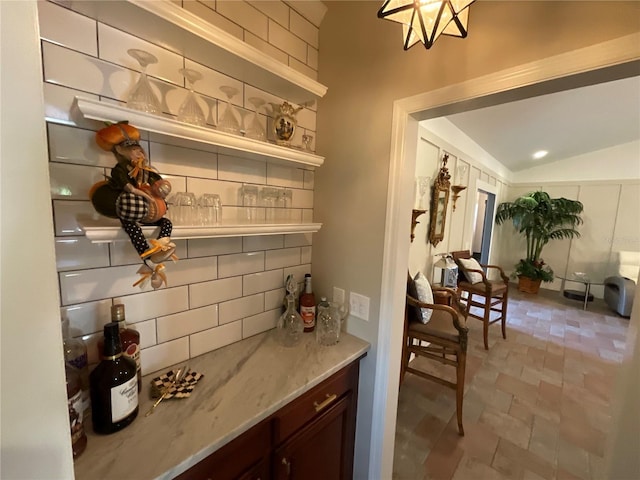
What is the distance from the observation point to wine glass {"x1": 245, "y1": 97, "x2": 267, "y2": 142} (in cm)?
113

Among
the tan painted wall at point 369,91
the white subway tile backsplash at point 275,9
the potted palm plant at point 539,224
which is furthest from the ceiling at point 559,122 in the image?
the white subway tile backsplash at point 275,9

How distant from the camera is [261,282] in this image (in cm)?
132

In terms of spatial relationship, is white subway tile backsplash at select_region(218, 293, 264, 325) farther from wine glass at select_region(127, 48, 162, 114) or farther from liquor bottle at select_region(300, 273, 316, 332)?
wine glass at select_region(127, 48, 162, 114)

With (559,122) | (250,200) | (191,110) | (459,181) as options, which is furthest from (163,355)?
(559,122)

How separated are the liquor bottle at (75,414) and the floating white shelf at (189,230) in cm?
36

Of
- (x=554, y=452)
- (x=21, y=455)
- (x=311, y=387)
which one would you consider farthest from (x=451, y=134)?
(x=21, y=455)

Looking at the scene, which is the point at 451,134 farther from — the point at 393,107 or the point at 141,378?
the point at 141,378

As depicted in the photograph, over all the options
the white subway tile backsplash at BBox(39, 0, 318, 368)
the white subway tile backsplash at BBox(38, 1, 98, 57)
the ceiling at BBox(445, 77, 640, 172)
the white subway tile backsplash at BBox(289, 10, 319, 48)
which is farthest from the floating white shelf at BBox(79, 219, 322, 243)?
the ceiling at BBox(445, 77, 640, 172)

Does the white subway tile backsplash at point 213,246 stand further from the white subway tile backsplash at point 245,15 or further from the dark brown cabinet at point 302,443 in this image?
the white subway tile backsplash at point 245,15

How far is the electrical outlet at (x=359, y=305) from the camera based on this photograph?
51.1 inches

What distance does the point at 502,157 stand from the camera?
4691 millimetres

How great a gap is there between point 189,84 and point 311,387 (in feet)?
3.93

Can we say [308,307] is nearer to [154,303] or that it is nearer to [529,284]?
[154,303]

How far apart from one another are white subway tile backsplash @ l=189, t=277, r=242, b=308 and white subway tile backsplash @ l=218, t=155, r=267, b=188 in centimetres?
44
